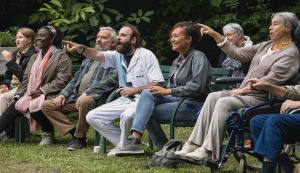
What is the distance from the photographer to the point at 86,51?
891 cm

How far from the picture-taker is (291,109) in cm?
682

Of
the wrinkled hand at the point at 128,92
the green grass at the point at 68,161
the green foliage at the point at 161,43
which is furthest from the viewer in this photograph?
the green foliage at the point at 161,43

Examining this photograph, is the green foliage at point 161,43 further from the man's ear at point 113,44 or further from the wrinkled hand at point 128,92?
the wrinkled hand at point 128,92

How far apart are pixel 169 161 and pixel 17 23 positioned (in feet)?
19.0

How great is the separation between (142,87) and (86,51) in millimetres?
728

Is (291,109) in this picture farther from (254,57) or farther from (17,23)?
(17,23)

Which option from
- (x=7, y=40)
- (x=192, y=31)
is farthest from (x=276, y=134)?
(x=7, y=40)

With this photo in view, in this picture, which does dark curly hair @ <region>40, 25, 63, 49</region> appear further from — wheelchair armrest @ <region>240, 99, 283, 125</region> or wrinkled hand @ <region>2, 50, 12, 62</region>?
wheelchair armrest @ <region>240, 99, 283, 125</region>

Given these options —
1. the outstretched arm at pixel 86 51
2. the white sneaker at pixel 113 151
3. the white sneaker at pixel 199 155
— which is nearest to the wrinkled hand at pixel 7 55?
the outstretched arm at pixel 86 51

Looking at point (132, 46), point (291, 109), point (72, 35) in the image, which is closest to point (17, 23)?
point (72, 35)

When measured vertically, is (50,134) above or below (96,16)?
below

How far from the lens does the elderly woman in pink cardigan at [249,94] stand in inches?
A: 284

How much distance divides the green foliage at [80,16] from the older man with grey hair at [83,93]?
2163 mm

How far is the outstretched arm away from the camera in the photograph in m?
8.80
